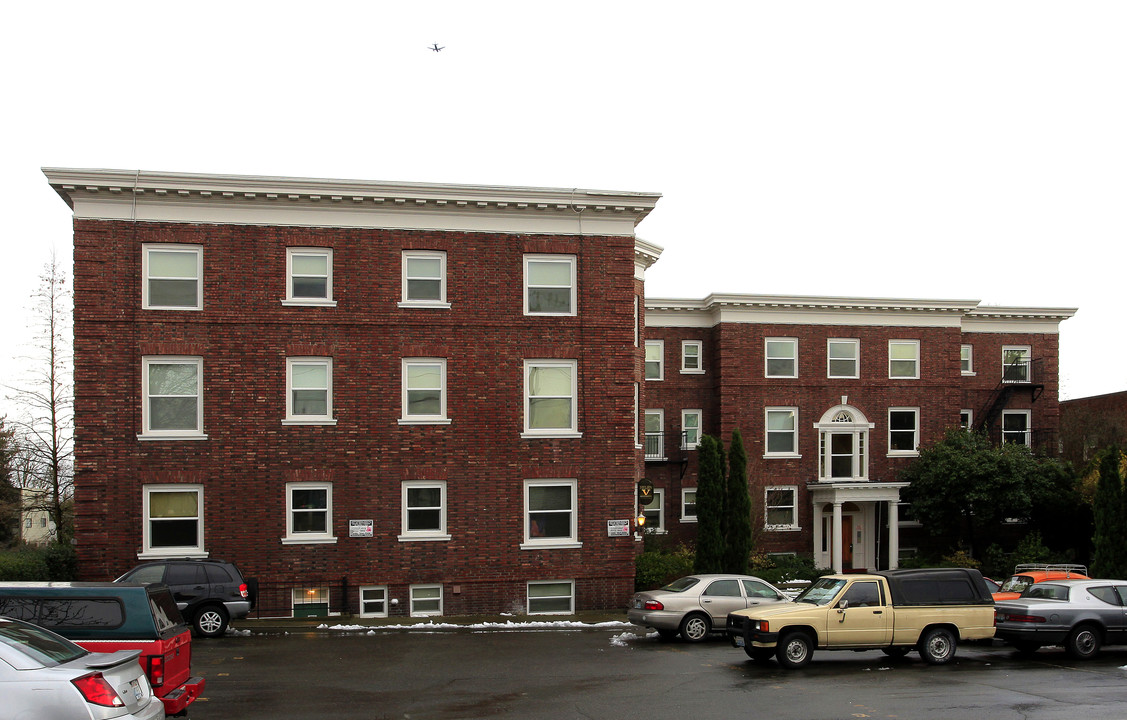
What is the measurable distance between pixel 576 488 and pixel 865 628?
415 inches

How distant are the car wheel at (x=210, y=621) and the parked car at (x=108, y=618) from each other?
990 cm

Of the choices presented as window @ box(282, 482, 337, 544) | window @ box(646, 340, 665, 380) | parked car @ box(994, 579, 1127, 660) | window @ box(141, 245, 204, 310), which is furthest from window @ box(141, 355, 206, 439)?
window @ box(646, 340, 665, 380)

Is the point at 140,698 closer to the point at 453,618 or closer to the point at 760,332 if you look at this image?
the point at 453,618

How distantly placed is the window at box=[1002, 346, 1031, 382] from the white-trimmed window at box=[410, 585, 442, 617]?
29012mm

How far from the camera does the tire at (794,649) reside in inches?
643

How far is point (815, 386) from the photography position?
39.1m

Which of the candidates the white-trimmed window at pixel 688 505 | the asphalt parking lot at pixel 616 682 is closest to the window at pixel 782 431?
the white-trimmed window at pixel 688 505

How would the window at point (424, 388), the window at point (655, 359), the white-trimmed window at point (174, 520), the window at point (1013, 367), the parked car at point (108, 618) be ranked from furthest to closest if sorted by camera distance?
1. the window at point (1013, 367)
2. the window at point (655, 359)
3. the window at point (424, 388)
4. the white-trimmed window at point (174, 520)
5. the parked car at point (108, 618)

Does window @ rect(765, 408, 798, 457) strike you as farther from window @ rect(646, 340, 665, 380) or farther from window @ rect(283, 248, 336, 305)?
window @ rect(283, 248, 336, 305)

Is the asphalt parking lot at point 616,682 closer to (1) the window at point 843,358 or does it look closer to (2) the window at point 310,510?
(2) the window at point 310,510

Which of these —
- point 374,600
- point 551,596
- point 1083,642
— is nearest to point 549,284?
point 551,596

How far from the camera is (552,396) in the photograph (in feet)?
85.0

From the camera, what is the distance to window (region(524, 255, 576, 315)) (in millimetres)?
25922

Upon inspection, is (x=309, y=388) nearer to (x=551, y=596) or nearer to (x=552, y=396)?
(x=552, y=396)
